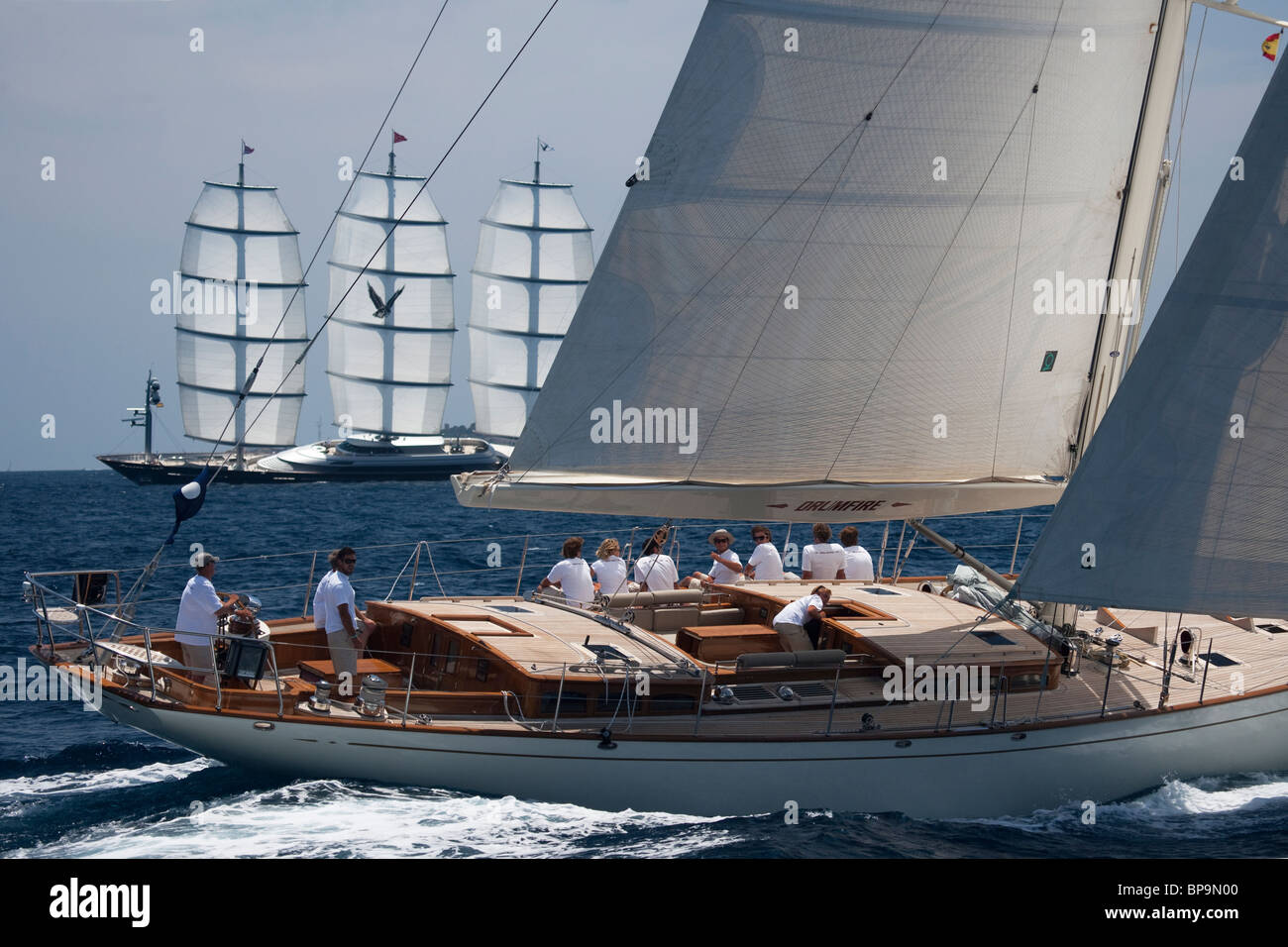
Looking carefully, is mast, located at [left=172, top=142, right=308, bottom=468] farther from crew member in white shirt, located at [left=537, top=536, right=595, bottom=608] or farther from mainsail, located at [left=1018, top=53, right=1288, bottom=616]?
mainsail, located at [left=1018, top=53, right=1288, bottom=616]

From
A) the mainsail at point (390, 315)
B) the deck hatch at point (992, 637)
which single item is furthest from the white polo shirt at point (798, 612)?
the mainsail at point (390, 315)

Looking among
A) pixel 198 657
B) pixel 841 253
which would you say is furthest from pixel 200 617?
pixel 841 253

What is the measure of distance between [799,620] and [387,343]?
7022cm

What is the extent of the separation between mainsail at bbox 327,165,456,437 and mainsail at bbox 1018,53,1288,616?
6866 cm

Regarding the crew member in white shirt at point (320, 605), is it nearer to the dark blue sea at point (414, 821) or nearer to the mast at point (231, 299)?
the dark blue sea at point (414, 821)

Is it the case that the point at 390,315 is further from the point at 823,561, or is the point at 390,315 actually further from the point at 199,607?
the point at 199,607

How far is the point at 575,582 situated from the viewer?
13648 millimetres

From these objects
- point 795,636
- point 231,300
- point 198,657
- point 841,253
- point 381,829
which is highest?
point 231,300

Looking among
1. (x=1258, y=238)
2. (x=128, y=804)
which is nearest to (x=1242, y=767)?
(x=1258, y=238)

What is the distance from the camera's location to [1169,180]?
42.2 feet

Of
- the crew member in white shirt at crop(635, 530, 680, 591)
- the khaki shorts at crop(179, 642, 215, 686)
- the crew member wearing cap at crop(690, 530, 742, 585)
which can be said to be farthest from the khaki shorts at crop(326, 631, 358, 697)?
the crew member wearing cap at crop(690, 530, 742, 585)

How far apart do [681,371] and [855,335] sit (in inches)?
63.9

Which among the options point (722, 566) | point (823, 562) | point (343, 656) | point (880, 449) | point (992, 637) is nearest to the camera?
point (343, 656)
